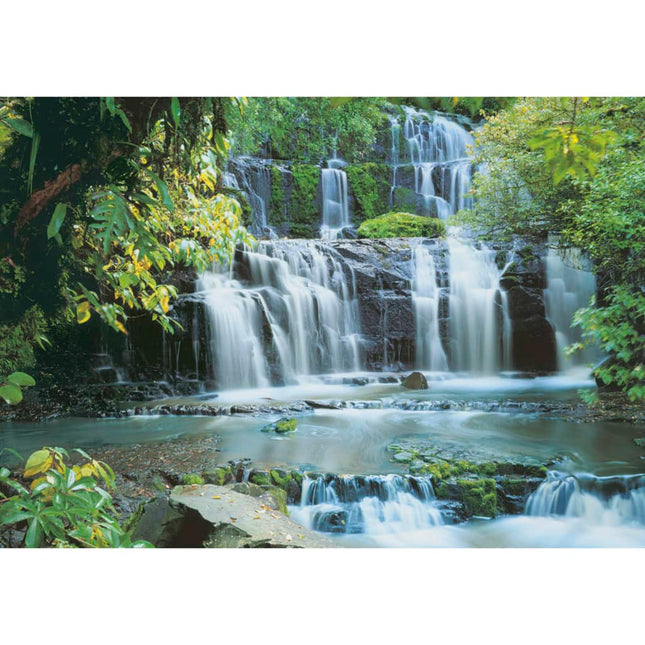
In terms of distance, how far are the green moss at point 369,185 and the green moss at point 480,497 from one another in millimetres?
1577

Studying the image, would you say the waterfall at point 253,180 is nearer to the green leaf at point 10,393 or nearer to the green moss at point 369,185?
the green moss at point 369,185

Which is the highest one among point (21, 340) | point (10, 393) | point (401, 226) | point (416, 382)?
point (401, 226)

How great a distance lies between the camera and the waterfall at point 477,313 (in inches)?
113

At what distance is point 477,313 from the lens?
3.08 meters

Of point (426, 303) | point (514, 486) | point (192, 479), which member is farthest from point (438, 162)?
point (192, 479)

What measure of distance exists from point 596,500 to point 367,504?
3.34 ft

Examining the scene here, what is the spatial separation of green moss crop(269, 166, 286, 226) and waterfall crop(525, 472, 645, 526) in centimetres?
198

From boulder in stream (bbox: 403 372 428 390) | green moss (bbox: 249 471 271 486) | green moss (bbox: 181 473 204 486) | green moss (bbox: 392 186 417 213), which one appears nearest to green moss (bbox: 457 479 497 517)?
boulder in stream (bbox: 403 372 428 390)

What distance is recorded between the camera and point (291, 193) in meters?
3.33

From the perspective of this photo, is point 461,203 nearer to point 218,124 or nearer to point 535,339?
point 535,339

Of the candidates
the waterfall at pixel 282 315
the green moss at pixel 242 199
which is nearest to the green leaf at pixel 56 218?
the green moss at pixel 242 199

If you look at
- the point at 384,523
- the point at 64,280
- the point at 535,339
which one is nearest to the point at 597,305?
the point at 535,339

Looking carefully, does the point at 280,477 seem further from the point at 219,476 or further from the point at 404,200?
the point at 404,200
